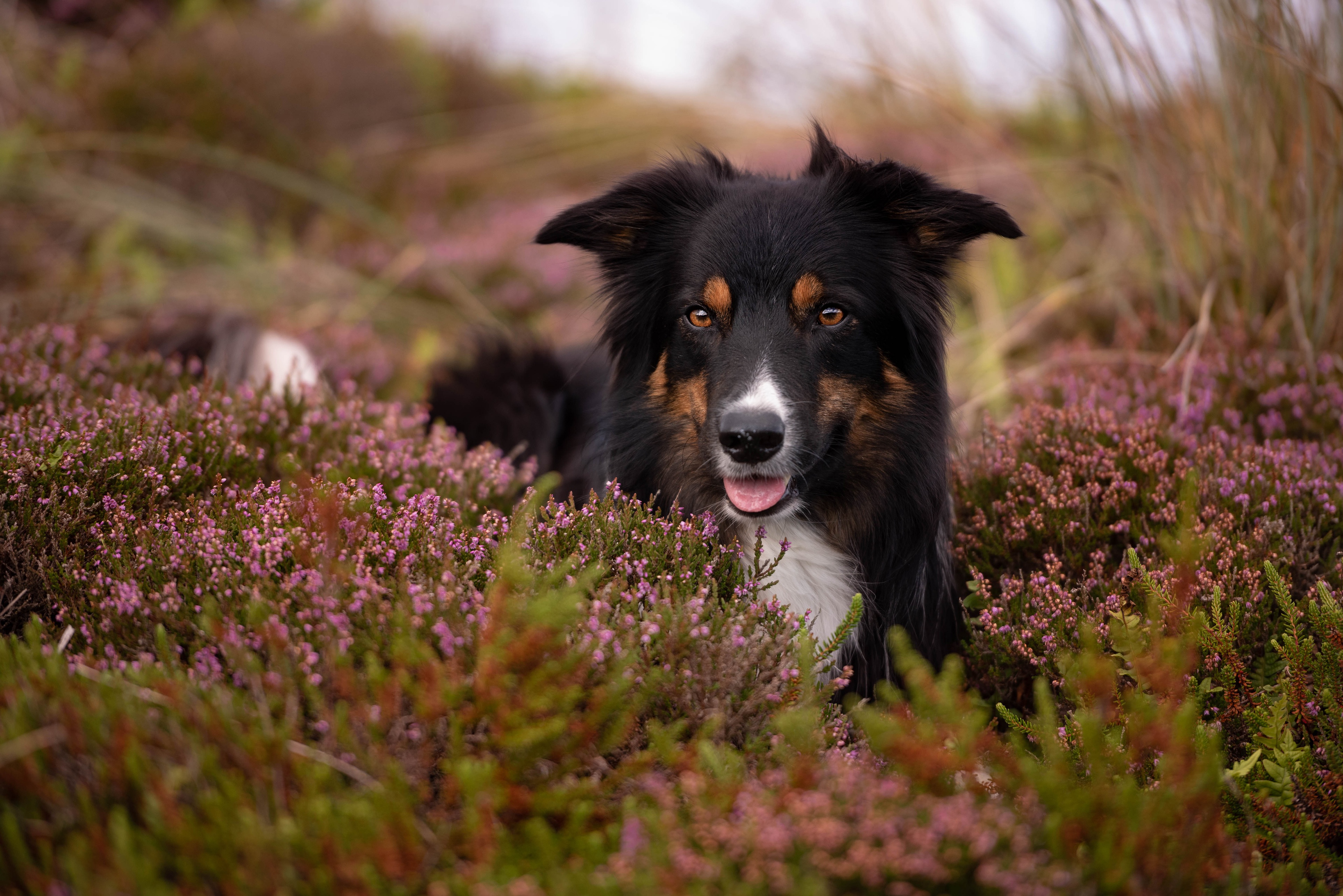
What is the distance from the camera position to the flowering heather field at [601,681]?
174 centimetres

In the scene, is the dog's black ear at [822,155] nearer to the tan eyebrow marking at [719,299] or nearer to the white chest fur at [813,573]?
the tan eyebrow marking at [719,299]

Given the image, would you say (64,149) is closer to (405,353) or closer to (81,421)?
(405,353)

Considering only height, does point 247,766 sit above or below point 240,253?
below

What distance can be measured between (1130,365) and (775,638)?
3.01 meters

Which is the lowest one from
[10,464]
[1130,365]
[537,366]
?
[10,464]

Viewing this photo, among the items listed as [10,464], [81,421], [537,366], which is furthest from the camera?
[537,366]

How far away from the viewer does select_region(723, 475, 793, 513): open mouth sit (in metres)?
2.96

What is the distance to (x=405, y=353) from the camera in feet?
20.9

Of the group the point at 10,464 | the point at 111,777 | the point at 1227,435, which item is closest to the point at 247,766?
the point at 111,777

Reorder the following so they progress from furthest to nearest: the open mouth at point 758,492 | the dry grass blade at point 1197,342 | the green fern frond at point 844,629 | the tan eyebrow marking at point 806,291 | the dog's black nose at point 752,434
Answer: the dry grass blade at point 1197,342 < the tan eyebrow marking at point 806,291 < the open mouth at point 758,492 < the dog's black nose at point 752,434 < the green fern frond at point 844,629

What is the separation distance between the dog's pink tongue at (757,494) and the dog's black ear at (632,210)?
1079 mm

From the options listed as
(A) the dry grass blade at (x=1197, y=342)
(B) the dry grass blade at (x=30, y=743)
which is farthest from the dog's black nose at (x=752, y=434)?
(A) the dry grass blade at (x=1197, y=342)

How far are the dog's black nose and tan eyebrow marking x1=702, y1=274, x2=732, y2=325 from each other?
515mm

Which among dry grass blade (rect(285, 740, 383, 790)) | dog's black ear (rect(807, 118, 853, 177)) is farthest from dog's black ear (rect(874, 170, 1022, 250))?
dry grass blade (rect(285, 740, 383, 790))
